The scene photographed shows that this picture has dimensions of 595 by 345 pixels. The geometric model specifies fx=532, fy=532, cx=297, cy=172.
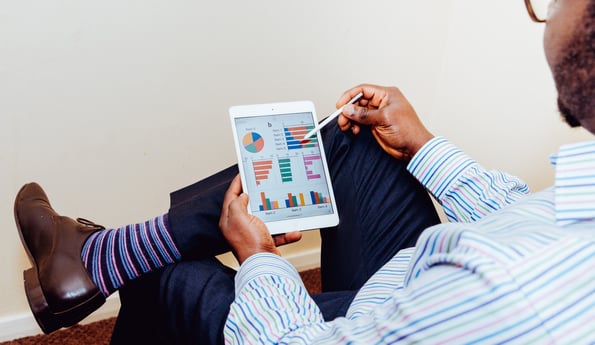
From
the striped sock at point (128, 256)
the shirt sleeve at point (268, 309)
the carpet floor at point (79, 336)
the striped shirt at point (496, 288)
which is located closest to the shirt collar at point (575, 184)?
the striped shirt at point (496, 288)

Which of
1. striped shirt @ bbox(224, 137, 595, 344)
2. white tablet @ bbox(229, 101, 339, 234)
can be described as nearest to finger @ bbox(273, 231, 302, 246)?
white tablet @ bbox(229, 101, 339, 234)

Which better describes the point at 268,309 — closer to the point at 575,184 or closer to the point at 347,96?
the point at 575,184

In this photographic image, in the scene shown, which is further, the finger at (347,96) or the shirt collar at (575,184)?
the finger at (347,96)

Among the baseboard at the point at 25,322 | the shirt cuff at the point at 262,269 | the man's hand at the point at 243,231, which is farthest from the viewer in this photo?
the baseboard at the point at 25,322

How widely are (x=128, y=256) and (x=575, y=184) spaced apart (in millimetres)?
605

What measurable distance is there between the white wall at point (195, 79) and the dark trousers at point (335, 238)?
9.2 inches

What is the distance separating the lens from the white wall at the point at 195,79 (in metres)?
0.92

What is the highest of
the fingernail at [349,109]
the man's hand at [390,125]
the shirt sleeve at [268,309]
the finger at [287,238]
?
the fingernail at [349,109]

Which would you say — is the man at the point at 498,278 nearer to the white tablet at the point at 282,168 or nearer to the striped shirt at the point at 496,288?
the striped shirt at the point at 496,288

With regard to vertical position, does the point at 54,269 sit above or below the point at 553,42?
below

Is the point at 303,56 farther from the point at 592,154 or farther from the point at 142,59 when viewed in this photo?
the point at 592,154

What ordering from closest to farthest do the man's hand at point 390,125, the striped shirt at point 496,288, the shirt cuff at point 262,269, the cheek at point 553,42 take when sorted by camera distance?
1. the striped shirt at point 496,288
2. the cheek at point 553,42
3. the shirt cuff at point 262,269
4. the man's hand at point 390,125

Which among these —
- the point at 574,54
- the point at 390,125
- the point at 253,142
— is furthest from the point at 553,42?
the point at 253,142

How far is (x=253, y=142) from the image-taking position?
857 millimetres
